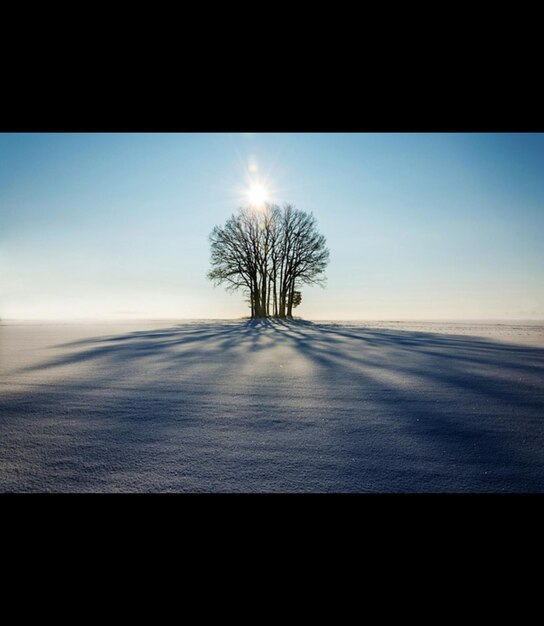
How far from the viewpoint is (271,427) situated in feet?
9.90

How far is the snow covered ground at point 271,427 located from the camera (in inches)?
83.5

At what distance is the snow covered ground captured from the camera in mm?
2121

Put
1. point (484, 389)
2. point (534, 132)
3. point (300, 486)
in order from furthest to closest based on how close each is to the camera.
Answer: point (484, 389) < point (300, 486) < point (534, 132)
